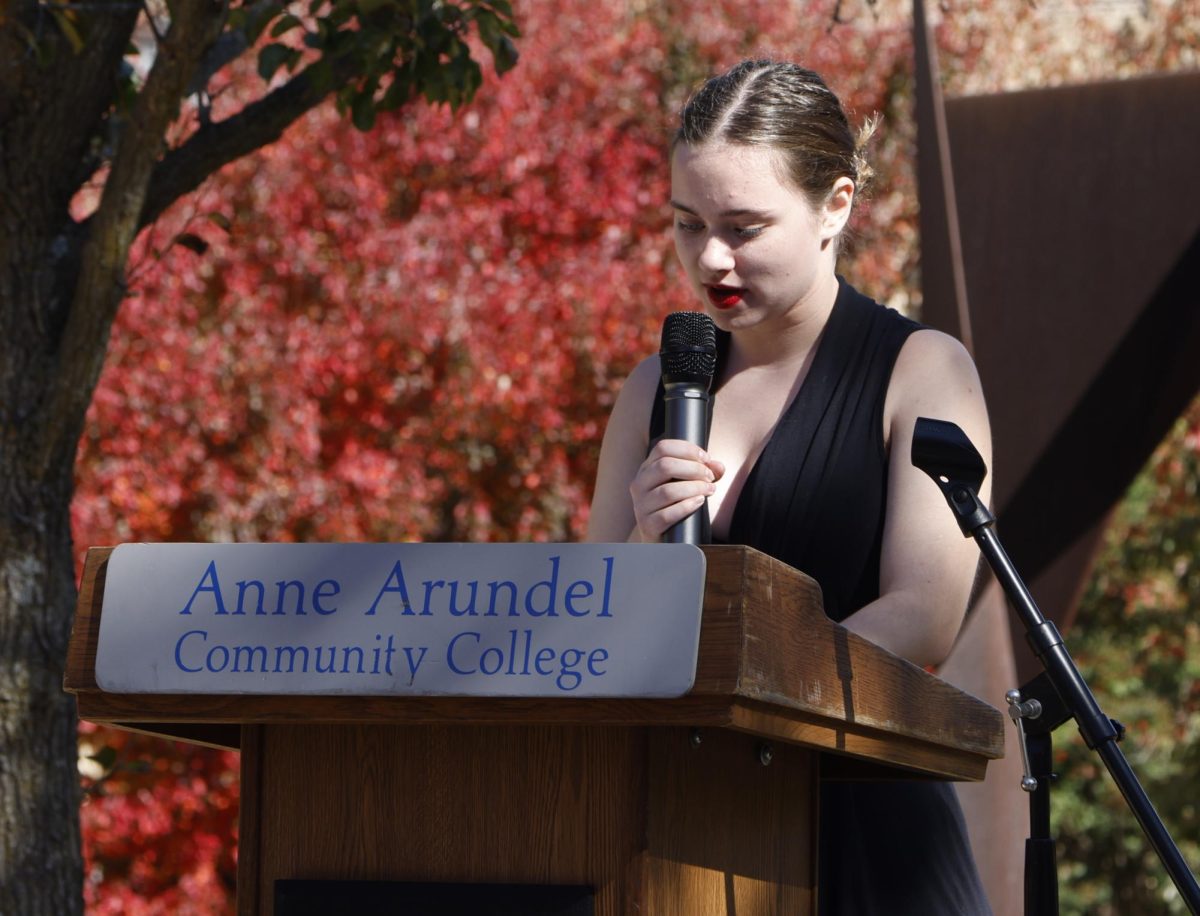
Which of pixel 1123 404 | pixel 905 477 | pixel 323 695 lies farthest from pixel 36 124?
pixel 1123 404

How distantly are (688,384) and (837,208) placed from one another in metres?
0.47

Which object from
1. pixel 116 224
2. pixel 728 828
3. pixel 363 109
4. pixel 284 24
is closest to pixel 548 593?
pixel 728 828

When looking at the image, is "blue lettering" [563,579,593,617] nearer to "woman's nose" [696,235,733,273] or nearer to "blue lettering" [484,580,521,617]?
"blue lettering" [484,580,521,617]

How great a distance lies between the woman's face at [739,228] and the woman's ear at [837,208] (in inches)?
1.8

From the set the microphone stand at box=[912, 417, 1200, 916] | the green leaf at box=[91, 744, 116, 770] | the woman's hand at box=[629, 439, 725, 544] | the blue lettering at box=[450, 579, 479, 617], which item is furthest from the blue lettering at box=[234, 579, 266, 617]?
the green leaf at box=[91, 744, 116, 770]

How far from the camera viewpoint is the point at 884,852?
6.39ft

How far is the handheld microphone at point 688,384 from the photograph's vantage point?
1781 millimetres

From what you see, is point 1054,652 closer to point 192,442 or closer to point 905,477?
point 905,477

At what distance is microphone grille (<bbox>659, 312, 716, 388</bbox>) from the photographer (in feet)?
5.99

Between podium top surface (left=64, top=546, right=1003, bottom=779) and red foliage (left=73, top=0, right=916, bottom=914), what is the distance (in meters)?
5.63

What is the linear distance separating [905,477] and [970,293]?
4.19 m

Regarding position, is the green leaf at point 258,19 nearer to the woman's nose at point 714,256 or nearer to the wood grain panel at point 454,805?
the woman's nose at point 714,256

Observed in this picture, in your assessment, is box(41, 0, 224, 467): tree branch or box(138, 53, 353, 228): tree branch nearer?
box(41, 0, 224, 467): tree branch

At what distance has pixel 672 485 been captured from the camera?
1.71 m
